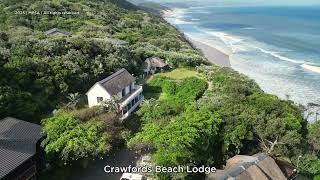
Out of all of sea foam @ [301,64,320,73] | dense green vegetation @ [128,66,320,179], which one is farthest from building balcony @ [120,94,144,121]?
sea foam @ [301,64,320,73]

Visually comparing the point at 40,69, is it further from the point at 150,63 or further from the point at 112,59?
the point at 150,63

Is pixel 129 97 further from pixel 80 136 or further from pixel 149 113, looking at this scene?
pixel 80 136

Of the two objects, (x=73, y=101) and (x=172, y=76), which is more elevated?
(x=73, y=101)

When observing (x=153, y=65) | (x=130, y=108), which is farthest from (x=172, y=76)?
(x=130, y=108)

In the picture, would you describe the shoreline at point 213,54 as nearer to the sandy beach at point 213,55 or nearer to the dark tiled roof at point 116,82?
the sandy beach at point 213,55

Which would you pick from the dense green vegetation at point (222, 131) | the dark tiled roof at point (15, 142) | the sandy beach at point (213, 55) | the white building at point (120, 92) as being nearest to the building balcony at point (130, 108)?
the white building at point (120, 92)

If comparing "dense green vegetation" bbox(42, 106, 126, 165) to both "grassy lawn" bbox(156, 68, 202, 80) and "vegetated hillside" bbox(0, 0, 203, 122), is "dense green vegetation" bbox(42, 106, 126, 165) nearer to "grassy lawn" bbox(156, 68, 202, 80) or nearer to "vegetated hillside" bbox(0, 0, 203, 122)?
"vegetated hillside" bbox(0, 0, 203, 122)
